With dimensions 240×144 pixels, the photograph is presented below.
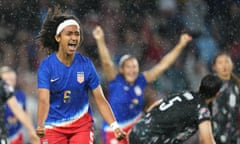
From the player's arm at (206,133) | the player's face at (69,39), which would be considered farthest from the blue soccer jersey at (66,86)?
the player's arm at (206,133)

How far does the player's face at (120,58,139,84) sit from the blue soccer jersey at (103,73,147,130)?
1.9 inches

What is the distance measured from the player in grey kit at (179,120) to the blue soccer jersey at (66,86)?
0.58 meters

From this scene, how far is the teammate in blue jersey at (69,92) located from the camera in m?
7.98

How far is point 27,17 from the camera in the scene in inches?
561

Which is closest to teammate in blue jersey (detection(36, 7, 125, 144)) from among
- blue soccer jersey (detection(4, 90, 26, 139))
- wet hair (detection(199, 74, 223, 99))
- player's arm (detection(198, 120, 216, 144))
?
player's arm (detection(198, 120, 216, 144))

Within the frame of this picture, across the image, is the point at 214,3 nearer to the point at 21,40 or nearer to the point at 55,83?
the point at 21,40

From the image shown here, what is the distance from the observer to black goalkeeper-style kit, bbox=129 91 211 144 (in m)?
8.14

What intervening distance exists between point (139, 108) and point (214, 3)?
12.7 feet

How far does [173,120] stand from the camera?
8180mm

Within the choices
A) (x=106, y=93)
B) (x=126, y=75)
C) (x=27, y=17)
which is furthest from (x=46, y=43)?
(x=27, y=17)

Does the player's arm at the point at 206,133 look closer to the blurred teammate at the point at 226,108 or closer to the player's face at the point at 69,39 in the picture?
the player's face at the point at 69,39

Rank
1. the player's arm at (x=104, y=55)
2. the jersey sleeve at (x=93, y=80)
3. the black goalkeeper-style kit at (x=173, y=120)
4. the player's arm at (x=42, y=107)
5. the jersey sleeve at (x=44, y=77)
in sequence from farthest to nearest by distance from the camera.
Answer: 1. the player's arm at (x=104, y=55)
2. the black goalkeeper-style kit at (x=173, y=120)
3. the jersey sleeve at (x=93, y=80)
4. the jersey sleeve at (x=44, y=77)
5. the player's arm at (x=42, y=107)

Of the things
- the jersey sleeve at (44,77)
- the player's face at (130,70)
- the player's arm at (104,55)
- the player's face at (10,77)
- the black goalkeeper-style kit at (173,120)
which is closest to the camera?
the jersey sleeve at (44,77)

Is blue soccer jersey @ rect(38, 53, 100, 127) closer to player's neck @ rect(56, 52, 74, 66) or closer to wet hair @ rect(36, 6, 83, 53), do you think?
player's neck @ rect(56, 52, 74, 66)
